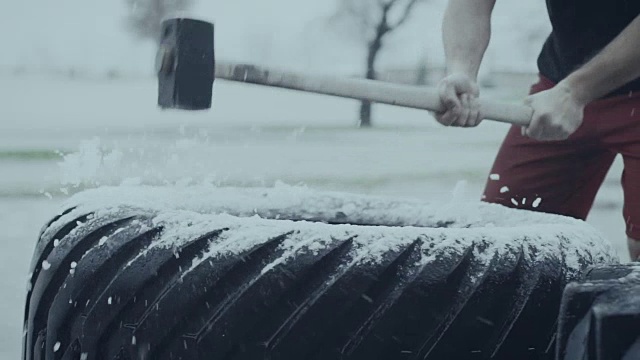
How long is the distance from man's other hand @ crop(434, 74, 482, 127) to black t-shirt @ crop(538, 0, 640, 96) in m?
0.41

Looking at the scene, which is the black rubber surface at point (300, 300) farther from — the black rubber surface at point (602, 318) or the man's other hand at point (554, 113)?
the man's other hand at point (554, 113)

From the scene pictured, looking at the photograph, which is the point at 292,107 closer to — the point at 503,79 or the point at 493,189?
the point at 503,79

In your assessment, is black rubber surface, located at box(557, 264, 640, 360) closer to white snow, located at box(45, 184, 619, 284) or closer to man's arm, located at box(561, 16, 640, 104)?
white snow, located at box(45, 184, 619, 284)

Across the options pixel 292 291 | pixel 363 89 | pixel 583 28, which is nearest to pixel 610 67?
pixel 583 28

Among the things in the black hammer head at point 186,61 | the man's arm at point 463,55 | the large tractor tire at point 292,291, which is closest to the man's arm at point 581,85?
the man's arm at point 463,55

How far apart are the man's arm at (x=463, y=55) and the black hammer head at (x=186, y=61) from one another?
49 centimetres

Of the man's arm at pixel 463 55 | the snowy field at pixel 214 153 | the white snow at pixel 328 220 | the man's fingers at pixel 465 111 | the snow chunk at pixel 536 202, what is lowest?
the snowy field at pixel 214 153

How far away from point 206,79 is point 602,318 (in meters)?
0.82

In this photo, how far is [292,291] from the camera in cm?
105

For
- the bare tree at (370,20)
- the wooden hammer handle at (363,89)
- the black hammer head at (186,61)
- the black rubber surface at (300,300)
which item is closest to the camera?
the black rubber surface at (300,300)

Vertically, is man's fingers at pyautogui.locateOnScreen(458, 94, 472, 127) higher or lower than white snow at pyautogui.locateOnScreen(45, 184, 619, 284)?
higher

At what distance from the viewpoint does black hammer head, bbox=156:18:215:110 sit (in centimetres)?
136

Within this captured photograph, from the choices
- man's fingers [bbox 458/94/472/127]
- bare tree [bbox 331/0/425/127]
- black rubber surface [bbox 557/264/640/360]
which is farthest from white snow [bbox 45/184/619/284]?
bare tree [bbox 331/0/425/127]

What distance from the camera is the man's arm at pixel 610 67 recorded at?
5.77ft
